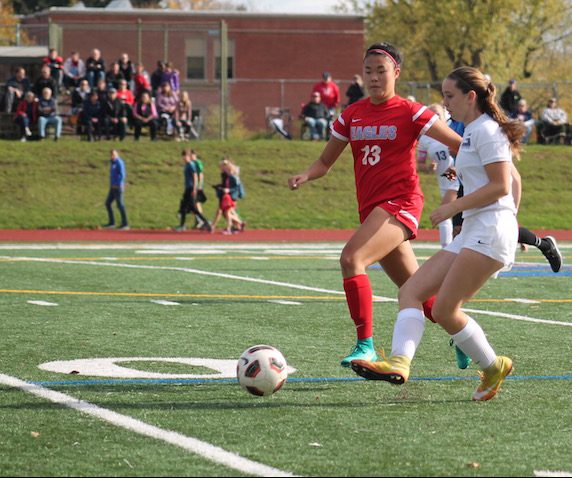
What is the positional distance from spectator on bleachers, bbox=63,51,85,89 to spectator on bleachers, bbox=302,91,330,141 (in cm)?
613

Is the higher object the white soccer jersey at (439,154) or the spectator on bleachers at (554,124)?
the white soccer jersey at (439,154)

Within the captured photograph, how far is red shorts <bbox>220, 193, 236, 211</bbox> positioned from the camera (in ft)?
93.3

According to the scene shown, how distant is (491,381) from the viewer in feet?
24.0

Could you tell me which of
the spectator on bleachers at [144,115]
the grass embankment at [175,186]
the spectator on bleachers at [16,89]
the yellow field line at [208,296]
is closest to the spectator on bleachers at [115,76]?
the spectator on bleachers at [144,115]

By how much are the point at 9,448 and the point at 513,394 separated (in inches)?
121

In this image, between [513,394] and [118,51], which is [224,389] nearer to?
[513,394]

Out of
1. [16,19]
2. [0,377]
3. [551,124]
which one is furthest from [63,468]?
[16,19]

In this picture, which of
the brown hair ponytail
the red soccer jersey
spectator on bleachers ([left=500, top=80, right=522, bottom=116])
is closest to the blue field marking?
the red soccer jersey

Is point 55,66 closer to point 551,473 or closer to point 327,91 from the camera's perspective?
point 327,91

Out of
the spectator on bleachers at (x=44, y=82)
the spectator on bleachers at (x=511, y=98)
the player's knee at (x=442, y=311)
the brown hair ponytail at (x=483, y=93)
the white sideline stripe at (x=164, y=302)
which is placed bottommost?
the white sideline stripe at (x=164, y=302)

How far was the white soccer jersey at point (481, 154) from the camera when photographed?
7.10m

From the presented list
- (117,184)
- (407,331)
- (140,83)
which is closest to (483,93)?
(407,331)

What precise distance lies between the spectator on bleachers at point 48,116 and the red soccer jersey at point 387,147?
2496cm

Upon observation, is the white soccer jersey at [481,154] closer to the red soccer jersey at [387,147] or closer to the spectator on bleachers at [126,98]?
the red soccer jersey at [387,147]
